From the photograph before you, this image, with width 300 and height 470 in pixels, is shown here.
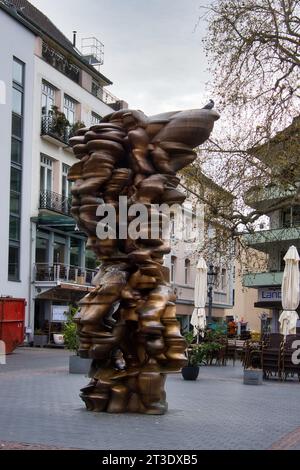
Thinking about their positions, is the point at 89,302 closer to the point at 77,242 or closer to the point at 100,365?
the point at 100,365

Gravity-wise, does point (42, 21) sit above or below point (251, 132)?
above

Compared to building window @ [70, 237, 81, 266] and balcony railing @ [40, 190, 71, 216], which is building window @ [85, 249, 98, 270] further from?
balcony railing @ [40, 190, 71, 216]

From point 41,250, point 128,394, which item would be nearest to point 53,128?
point 41,250

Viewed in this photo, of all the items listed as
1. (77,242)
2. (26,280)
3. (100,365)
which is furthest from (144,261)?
(77,242)

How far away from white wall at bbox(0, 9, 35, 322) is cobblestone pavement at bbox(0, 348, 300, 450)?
20.1 metres

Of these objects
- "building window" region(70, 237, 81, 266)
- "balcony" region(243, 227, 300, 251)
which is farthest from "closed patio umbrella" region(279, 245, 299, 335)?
"building window" region(70, 237, 81, 266)

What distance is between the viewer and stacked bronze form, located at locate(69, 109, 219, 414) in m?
9.63

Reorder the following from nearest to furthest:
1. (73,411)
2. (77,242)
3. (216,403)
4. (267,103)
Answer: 1. (73,411)
2. (216,403)
3. (267,103)
4. (77,242)

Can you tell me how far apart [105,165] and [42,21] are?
36.0 m

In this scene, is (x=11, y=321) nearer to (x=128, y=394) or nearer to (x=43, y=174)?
(x=128, y=394)

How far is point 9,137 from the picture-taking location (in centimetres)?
3419

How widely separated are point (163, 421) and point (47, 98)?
105 ft

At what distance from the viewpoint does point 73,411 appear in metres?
9.62

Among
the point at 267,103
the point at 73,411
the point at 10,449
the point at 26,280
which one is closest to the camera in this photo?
the point at 10,449
